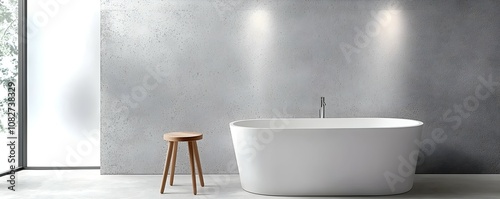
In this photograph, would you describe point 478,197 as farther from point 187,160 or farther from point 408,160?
point 187,160

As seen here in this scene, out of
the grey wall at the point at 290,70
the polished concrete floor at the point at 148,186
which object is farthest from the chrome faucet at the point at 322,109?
the polished concrete floor at the point at 148,186

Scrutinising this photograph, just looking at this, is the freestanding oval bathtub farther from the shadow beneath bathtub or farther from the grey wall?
the grey wall

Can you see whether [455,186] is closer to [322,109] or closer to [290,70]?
[322,109]

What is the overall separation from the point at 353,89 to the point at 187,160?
1786 millimetres

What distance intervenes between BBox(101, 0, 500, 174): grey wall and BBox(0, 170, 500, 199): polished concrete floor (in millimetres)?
241

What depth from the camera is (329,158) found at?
11.5ft

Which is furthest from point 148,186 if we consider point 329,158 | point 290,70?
point 290,70

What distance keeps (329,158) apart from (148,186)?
160 cm

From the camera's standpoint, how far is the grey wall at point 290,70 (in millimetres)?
4418

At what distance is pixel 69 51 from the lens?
465 centimetres

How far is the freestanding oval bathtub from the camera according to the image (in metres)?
3.46

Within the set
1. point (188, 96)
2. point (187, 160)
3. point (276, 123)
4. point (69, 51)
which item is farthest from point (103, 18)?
point (276, 123)

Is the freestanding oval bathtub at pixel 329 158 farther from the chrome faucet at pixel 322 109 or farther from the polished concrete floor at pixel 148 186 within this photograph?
the chrome faucet at pixel 322 109

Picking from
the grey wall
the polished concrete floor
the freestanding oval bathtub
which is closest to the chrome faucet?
the grey wall
